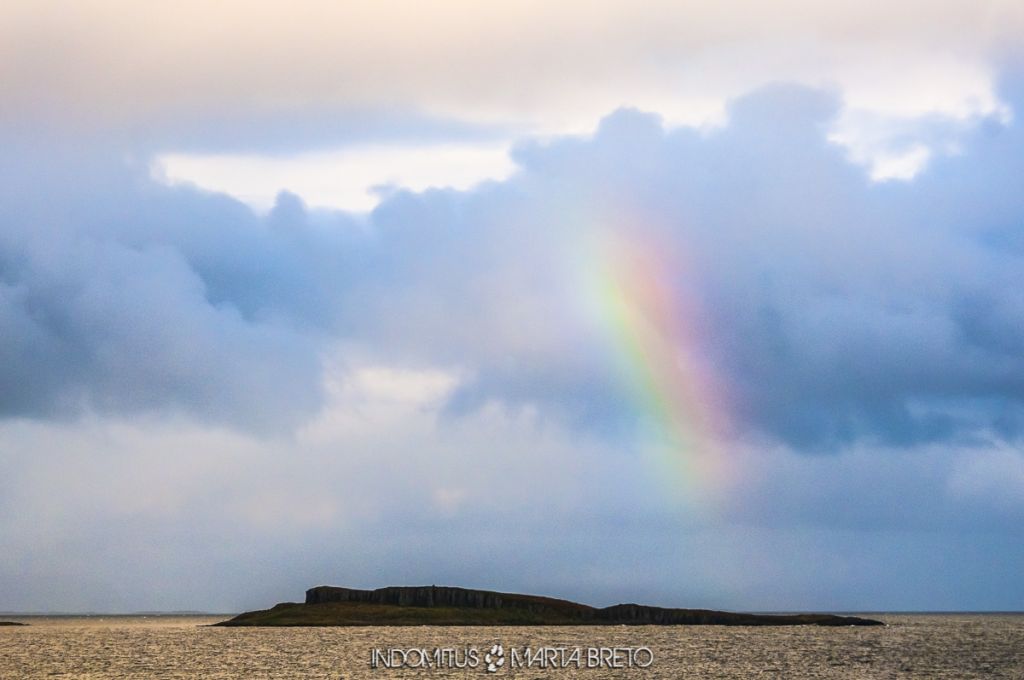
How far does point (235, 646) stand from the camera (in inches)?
7141

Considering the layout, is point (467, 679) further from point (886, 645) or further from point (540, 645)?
point (886, 645)

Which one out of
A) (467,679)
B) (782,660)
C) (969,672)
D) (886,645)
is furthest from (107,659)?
(886,645)

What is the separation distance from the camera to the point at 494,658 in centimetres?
14125

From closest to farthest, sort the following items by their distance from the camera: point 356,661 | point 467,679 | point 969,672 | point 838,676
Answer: point 467,679
point 838,676
point 969,672
point 356,661

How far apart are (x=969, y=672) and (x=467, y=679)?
53.2m

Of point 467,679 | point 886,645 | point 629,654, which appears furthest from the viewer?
point 886,645

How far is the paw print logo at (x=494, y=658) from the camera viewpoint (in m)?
125

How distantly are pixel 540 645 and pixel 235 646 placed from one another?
46055 mm

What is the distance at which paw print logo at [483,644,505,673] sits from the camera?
412 ft

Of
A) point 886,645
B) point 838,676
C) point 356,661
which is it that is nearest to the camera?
point 838,676

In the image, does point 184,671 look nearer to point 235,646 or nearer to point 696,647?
point 235,646

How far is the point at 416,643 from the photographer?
182 metres

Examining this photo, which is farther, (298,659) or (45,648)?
(45,648)

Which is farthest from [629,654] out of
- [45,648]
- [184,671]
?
[45,648]
